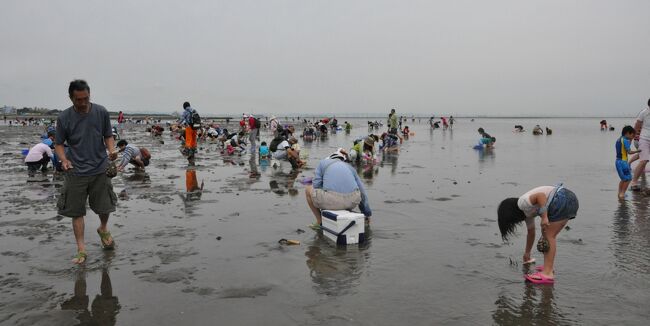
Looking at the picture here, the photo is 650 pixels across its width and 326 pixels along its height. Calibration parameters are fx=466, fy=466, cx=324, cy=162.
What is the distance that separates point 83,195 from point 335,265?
11.0 ft

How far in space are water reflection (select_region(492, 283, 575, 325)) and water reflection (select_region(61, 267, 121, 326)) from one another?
143 inches

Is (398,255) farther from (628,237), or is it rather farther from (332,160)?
(628,237)

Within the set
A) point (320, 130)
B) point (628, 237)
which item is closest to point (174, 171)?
point (628, 237)

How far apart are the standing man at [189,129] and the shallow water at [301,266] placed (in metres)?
6.67

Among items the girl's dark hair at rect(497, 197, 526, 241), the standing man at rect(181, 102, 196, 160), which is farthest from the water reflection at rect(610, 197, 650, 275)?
the standing man at rect(181, 102, 196, 160)

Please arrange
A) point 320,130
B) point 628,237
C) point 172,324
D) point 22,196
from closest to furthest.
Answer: point 172,324, point 628,237, point 22,196, point 320,130

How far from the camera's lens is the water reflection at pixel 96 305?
4.27 m

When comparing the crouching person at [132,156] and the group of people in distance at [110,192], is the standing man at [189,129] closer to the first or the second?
the crouching person at [132,156]

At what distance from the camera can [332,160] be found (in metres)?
7.56

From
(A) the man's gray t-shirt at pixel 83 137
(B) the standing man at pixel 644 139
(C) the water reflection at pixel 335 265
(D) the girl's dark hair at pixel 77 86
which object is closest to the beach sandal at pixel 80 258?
(A) the man's gray t-shirt at pixel 83 137

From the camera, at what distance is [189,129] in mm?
17688

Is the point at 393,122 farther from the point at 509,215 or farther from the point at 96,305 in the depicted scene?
the point at 96,305

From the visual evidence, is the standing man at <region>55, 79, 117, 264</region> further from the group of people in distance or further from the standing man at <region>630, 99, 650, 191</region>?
the standing man at <region>630, 99, 650, 191</region>

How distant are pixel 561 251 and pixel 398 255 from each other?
2356 millimetres
